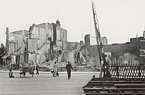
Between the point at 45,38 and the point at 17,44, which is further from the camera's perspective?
the point at 45,38

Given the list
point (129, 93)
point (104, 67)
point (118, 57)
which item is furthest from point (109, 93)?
point (118, 57)

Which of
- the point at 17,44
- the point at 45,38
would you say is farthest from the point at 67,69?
the point at 45,38

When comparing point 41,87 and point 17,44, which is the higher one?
point 17,44

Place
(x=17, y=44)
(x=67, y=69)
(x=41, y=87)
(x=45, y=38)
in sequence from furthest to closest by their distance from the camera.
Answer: (x=45, y=38) < (x=17, y=44) < (x=67, y=69) < (x=41, y=87)

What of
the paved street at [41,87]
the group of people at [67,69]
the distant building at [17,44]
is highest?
the distant building at [17,44]

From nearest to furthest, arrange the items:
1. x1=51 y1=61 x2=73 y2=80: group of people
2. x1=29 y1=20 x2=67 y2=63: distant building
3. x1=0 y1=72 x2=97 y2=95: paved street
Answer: x1=0 y1=72 x2=97 y2=95: paved street < x1=51 y1=61 x2=73 y2=80: group of people < x1=29 y1=20 x2=67 y2=63: distant building

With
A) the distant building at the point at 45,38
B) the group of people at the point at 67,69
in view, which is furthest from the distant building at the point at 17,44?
the group of people at the point at 67,69

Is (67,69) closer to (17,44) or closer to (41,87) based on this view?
(41,87)

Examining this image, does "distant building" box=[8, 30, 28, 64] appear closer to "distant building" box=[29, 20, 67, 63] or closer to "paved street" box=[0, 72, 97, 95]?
"distant building" box=[29, 20, 67, 63]

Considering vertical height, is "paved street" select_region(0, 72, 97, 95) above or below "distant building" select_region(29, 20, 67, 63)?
below

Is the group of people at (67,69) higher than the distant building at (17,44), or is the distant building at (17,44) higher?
the distant building at (17,44)

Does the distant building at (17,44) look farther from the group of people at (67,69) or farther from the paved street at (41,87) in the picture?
the paved street at (41,87)

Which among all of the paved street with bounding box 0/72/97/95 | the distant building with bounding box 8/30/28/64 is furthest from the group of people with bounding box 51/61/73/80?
the distant building with bounding box 8/30/28/64

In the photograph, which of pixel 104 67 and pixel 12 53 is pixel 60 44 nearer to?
pixel 12 53
